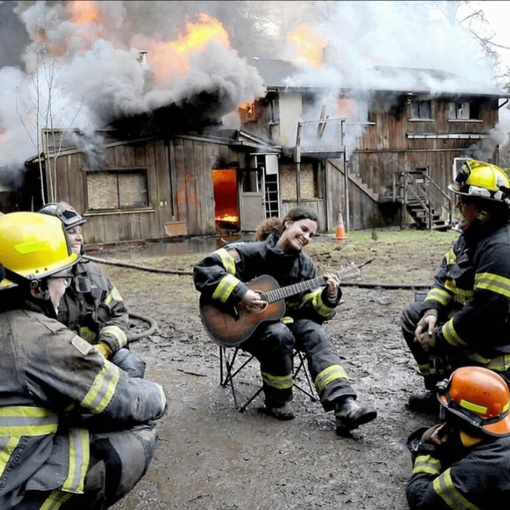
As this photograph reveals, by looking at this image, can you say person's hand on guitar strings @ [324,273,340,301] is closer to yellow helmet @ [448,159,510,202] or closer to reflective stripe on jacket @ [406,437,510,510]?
yellow helmet @ [448,159,510,202]

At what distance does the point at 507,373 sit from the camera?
3166 mm

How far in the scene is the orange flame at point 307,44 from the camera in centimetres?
2248

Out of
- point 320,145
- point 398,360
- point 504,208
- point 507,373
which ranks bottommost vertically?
point 398,360

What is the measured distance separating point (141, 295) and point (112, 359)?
5174mm

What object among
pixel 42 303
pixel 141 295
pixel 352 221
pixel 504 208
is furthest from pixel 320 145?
pixel 42 303

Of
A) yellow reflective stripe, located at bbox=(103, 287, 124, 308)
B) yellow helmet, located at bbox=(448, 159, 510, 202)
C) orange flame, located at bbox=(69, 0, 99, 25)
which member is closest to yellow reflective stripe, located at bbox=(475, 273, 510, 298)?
yellow helmet, located at bbox=(448, 159, 510, 202)

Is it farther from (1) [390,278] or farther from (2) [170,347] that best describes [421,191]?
(2) [170,347]

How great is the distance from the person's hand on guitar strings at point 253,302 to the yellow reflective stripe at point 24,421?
200cm

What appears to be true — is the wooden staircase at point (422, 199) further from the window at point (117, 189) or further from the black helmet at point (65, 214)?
the black helmet at point (65, 214)

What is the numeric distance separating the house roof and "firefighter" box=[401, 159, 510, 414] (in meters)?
15.8

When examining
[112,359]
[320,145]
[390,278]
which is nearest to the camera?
[112,359]

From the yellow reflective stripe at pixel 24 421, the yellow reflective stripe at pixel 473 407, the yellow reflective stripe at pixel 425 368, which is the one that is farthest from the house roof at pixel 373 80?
the yellow reflective stripe at pixel 24 421

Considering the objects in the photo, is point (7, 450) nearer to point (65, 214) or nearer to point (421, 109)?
point (65, 214)

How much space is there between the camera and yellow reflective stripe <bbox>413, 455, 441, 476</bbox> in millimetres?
2590
